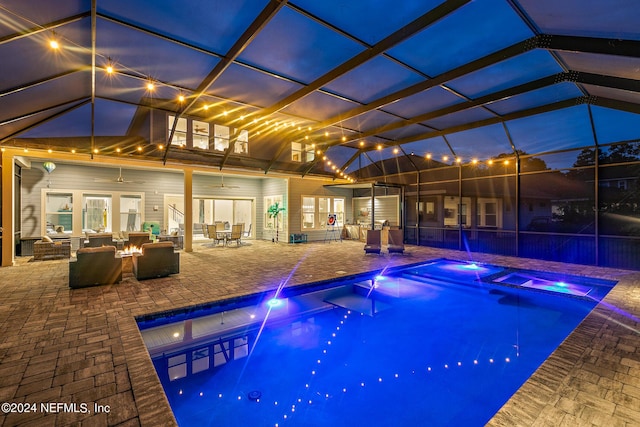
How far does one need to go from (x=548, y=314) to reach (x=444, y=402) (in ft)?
11.9

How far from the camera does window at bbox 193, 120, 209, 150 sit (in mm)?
9969

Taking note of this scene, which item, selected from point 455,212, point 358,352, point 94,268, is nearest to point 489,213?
point 455,212

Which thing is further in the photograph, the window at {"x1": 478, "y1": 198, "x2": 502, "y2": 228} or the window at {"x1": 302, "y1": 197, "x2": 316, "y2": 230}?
the window at {"x1": 302, "y1": 197, "x2": 316, "y2": 230}

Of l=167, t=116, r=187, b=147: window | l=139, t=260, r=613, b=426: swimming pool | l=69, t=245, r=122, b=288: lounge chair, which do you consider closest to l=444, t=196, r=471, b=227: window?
l=139, t=260, r=613, b=426: swimming pool

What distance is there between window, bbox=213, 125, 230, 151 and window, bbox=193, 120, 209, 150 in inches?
10.6

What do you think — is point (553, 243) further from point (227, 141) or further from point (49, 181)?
point (49, 181)

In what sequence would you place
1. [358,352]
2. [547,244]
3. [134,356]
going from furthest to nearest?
[547,244] → [358,352] → [134,356]

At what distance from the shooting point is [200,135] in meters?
9.99

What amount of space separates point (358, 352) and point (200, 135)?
29.6ft

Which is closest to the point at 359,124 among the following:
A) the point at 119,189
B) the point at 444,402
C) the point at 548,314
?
the point at 548,314

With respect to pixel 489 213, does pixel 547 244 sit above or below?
below

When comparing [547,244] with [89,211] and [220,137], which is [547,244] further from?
[89,211]

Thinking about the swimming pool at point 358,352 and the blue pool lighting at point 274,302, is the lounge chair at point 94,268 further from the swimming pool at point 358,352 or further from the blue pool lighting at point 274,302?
the blue pool lighting at point 274,302

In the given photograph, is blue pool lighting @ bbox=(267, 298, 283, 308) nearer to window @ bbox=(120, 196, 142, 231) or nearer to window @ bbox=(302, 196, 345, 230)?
window @ bbox=(302, 196, 345, 230)
